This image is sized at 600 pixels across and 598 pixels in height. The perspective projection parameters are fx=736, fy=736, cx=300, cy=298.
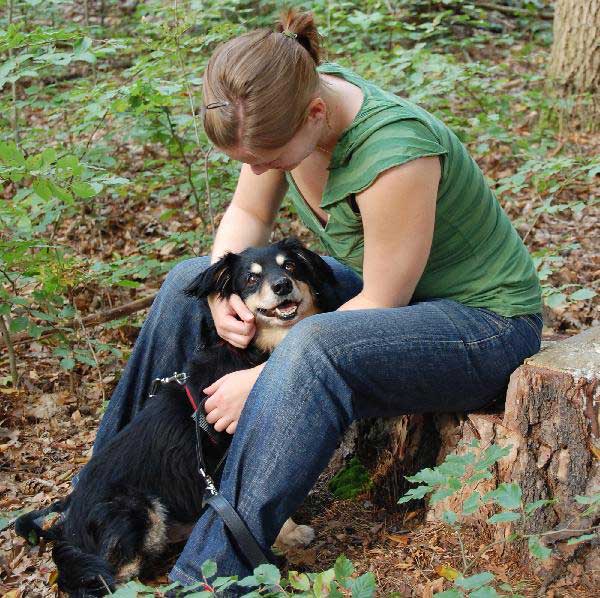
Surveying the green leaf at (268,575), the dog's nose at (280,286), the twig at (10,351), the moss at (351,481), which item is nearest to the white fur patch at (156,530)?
the moss at (351,481)

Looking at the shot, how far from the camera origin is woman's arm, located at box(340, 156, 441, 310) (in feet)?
8.04

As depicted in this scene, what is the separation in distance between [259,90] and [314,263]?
0.95 metres

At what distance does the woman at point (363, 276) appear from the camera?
2.39 metres

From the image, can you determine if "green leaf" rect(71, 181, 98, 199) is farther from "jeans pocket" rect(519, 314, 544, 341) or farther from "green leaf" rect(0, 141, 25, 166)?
"jeans pocket" rect(519, 314, 544, 341)

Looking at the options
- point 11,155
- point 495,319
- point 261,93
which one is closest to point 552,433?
point 495,319

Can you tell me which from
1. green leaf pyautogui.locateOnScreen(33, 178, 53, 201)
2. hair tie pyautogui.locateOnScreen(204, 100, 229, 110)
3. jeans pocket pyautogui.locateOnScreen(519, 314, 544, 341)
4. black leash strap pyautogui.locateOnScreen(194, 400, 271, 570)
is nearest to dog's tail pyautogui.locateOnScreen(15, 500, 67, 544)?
black leash strap pyautogui.locateOnScreen(194, 400, 271, 570)

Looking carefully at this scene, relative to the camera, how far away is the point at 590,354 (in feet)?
8.70

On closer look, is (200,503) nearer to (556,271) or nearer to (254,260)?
(254,260)

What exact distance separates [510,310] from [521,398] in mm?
339

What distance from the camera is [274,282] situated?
9.88 feet

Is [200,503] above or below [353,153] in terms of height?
below

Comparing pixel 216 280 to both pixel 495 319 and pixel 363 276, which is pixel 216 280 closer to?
pixel 363 276

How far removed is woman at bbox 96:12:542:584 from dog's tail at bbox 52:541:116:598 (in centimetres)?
33

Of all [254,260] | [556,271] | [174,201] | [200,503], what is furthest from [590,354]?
[174,201]
